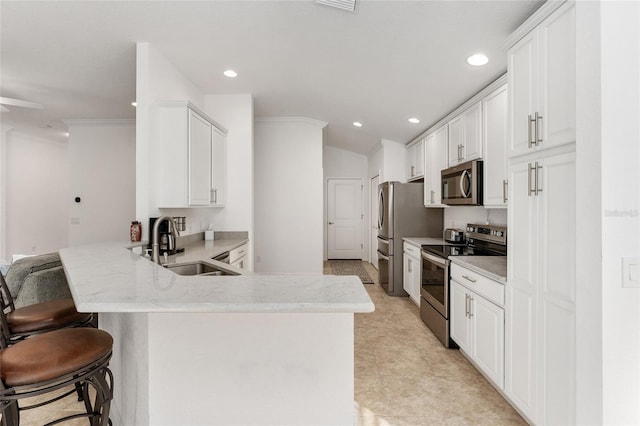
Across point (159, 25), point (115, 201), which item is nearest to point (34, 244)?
point (115, 201)

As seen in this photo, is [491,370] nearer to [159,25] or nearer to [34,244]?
[159,25]

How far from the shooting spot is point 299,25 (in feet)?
7.98

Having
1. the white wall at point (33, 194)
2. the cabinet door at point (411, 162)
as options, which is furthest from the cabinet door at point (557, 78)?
the white wall at point (33, 194)

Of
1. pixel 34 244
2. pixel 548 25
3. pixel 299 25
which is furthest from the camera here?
pixel 34 244

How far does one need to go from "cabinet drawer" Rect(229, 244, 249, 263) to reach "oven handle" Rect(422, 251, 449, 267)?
2.05 meters

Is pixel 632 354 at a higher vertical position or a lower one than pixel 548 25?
lower

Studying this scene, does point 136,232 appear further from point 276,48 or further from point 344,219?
point 344,219

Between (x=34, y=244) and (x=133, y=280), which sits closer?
(x=133, y=280)

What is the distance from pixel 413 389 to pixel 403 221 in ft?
8.83

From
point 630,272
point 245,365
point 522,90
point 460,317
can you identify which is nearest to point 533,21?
point 522,90

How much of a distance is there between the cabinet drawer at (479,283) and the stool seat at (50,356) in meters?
2.17

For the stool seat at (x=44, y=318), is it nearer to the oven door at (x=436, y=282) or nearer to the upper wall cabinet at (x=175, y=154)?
the upper wall cabinet at (x=175, y=154)

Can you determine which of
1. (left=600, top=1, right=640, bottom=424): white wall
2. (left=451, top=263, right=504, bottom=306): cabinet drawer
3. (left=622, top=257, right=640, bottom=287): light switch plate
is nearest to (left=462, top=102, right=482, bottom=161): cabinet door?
(left=451, top=263, right=504, bottom=306): cabinet drawer

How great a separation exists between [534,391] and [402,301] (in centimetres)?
269
